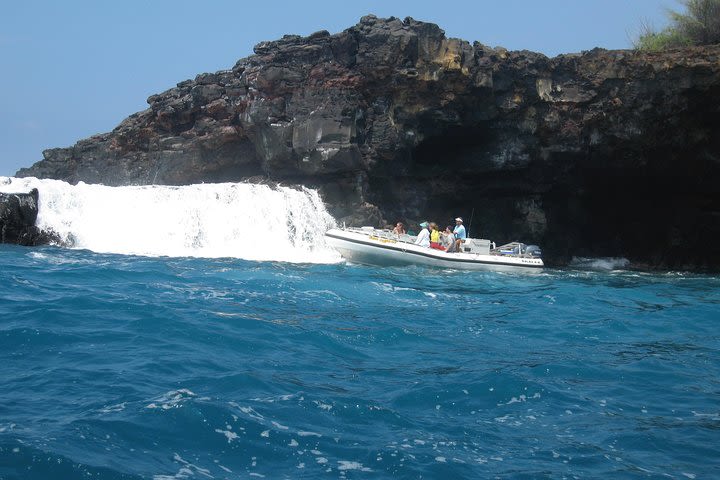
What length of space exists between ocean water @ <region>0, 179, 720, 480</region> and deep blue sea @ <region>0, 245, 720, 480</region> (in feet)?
0.08

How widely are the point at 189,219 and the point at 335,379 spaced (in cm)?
1517

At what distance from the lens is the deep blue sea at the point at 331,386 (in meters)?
5.45

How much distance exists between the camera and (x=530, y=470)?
549cm

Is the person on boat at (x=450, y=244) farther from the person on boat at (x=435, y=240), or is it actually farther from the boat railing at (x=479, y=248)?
the boat railing at (x=479, y=248)

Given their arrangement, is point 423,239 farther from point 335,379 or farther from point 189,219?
point 335,379

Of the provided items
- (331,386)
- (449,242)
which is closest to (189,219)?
(449,242)

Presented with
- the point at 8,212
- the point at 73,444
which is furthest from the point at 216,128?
the point at 73,444

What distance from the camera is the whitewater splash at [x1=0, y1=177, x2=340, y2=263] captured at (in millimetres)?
20531

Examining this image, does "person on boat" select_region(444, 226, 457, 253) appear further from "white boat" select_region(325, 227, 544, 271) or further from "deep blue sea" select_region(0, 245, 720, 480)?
"deep blue sea" select_region(0, 245, 720, 480)

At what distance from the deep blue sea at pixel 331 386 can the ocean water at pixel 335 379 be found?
24mm

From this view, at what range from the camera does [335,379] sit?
7.58 metres

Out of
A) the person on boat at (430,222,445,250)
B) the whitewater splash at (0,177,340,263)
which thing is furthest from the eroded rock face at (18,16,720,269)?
the person on boat at (430,222,445,250)

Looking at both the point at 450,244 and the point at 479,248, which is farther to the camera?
the point at 479,248

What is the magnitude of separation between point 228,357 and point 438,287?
8.95m
